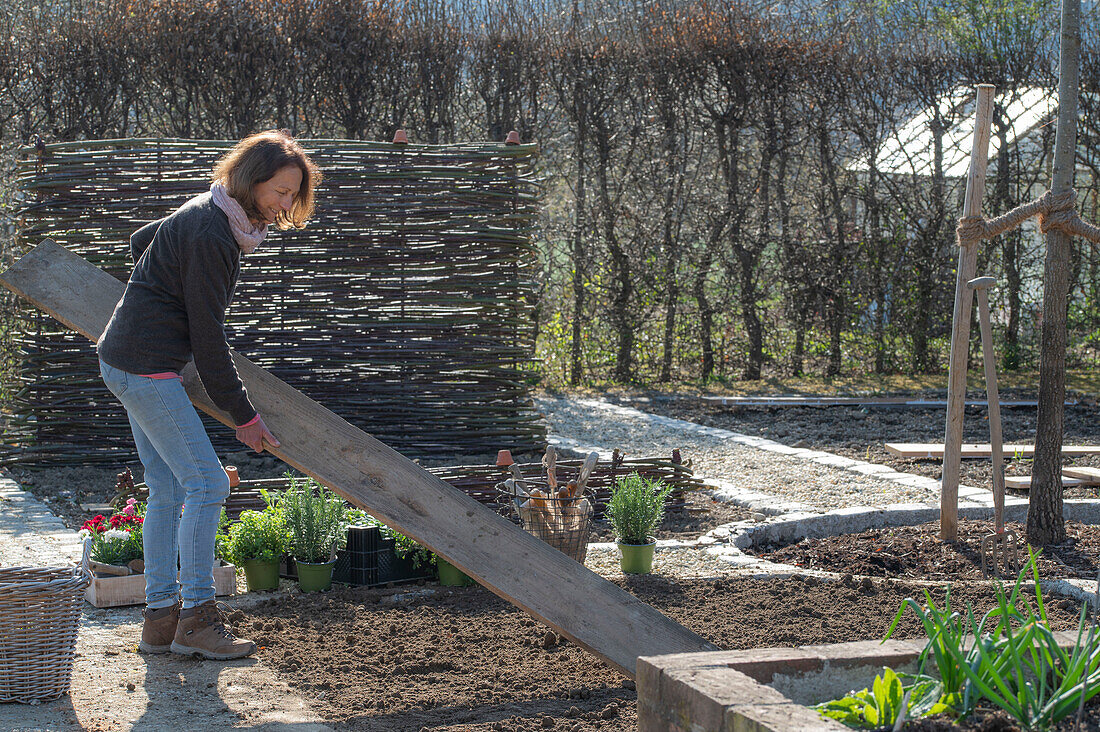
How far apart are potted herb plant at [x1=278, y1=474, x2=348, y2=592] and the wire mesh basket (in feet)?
2.57

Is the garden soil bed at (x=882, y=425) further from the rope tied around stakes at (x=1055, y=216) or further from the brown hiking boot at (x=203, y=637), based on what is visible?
the brown hiking boot at (x=203, y=637)

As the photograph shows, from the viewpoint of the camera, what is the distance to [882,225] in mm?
11117

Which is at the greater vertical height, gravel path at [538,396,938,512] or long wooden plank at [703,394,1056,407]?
long wooden plank at [703,394,1056,407]

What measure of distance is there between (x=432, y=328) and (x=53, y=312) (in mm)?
3697

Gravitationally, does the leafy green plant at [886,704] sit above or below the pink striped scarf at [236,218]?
below

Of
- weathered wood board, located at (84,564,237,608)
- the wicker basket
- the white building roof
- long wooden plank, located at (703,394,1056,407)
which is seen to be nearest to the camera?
the wicker basket

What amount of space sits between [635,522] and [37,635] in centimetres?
228

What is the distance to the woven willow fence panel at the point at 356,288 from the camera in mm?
6645

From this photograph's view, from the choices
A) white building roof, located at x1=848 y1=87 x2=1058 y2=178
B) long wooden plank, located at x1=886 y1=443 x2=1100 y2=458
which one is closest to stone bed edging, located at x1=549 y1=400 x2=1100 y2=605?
long wooden plank, located at x1=886 y1=443 x2=1100 y2=458

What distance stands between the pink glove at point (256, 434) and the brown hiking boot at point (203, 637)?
23.2 inches

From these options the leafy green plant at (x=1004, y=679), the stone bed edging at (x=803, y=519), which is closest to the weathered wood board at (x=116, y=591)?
the stone bed edging at (x=803, y=519)

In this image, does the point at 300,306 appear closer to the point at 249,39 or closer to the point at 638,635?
the point at 249,39

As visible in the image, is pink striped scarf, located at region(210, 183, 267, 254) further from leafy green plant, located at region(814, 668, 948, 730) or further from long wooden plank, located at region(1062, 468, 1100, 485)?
long wooden plank, located at region(1062, 468, 1100, 485)

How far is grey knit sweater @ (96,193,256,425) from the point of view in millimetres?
2914
